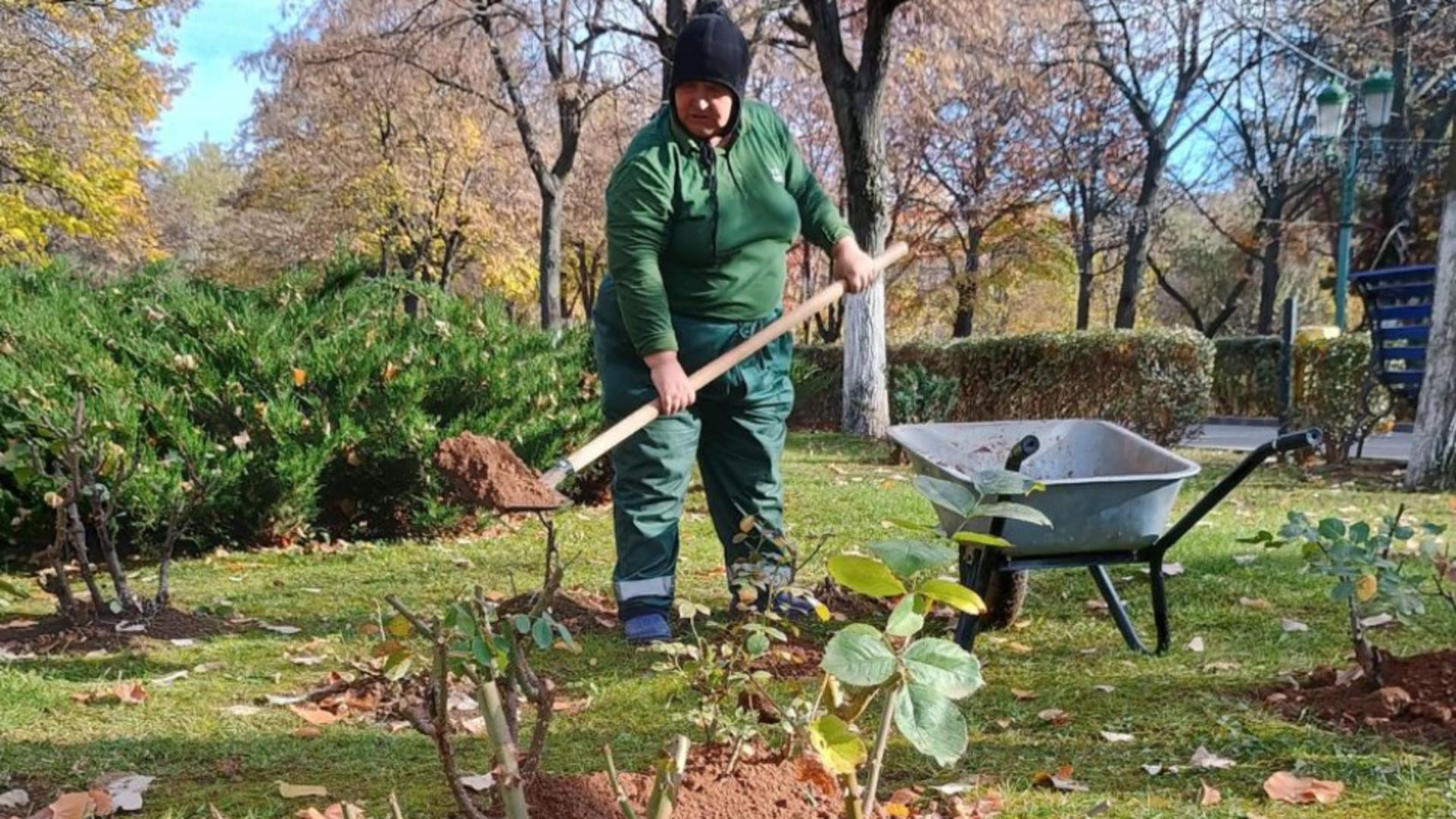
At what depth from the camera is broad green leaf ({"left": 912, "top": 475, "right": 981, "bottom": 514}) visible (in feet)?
4.95

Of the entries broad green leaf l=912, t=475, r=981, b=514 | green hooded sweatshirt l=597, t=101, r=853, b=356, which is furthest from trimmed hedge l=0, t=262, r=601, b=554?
broad green leaf l=912, t=475, r=981, b=514

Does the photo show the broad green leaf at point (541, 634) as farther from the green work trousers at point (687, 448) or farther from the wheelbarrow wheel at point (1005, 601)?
the wheelbarrow wheel at point (1005, 601)

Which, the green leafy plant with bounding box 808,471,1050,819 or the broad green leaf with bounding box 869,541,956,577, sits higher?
the broad green leaf with bounding box 869,541,956,577

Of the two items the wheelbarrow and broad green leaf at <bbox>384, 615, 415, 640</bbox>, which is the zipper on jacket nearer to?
the wheelbarrow

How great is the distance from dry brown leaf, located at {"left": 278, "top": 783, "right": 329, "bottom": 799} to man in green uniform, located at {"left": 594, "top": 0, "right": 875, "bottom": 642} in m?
1.38

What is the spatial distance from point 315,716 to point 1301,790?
2384 mm

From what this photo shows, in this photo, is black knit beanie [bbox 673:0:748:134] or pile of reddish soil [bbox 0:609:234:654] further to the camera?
pile of reddish soil [bbox 0:609:234:654]

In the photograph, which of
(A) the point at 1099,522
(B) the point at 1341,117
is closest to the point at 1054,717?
(A) the point at 1099,522

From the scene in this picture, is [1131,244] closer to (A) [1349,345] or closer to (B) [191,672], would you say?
(A) [1349,345]

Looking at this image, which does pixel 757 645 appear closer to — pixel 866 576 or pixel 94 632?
pixel 866 576

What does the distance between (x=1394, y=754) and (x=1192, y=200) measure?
27046 mm

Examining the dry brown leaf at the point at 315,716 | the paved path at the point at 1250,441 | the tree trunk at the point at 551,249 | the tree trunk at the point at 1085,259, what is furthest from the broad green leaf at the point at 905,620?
the tree trunk at the point at 1085,259

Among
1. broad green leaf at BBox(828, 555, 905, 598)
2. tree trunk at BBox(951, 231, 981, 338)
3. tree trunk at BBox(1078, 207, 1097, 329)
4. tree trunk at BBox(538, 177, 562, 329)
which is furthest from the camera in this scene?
tree trunk at BBox(951, 231, 981, 338)

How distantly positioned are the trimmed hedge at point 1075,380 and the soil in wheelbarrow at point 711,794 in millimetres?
6960
